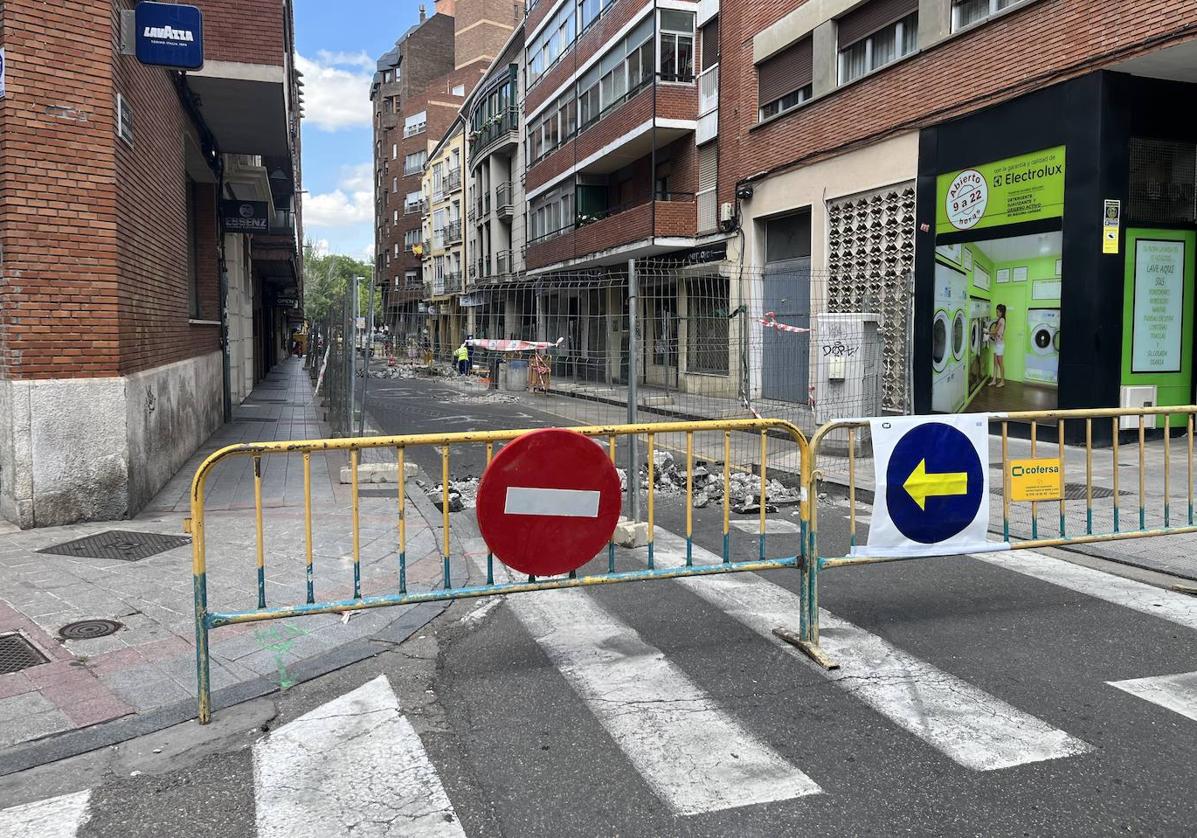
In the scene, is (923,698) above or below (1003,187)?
below

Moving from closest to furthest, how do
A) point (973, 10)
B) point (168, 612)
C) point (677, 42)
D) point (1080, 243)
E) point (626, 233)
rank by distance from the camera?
point (168, 612), point (1080, 243), point (973, 10), point (677, 42), point (626, 233)

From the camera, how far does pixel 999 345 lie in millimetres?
13234

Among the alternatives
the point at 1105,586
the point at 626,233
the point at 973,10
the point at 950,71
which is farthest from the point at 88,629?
the point at 626,233

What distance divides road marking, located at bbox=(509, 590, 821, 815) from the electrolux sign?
6.16 metres

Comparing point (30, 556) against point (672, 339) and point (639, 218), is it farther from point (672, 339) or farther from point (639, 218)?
point (639, 218)

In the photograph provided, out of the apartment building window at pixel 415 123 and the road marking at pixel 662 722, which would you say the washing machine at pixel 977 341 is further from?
the apartment building window at pixel 415 123

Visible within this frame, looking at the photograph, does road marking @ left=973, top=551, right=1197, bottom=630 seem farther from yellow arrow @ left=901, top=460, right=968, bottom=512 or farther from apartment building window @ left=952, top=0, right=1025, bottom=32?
apartment building window @ left=952, top=0, right=1025, bottom=32

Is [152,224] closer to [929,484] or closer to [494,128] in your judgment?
[929,484]

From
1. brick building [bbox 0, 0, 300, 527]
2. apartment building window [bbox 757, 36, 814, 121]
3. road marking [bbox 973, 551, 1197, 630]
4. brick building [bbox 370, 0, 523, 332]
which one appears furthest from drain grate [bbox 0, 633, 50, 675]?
brick building [bbox 370, 0, 523, 332]

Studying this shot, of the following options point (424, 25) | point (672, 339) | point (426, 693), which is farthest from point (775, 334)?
point (424, 25)

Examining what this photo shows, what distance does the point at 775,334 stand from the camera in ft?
38.5

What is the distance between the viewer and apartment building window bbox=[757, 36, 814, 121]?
1820cm

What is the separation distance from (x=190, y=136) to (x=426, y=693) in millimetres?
11450

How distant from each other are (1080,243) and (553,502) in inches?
393
